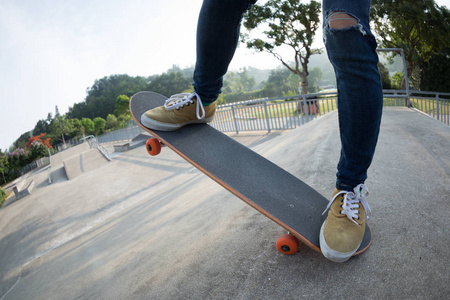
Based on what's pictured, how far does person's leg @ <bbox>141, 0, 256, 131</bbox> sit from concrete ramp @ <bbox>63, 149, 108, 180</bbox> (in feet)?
38.9

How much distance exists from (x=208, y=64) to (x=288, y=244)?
920mm

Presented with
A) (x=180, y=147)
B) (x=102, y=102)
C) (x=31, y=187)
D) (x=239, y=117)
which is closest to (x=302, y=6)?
(x=239, y=117)

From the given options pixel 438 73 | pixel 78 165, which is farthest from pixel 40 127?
pixel 438 73

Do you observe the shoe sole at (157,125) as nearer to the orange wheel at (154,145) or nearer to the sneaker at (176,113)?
the sneaker at (176,113)

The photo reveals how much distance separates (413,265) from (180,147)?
117 centimetres

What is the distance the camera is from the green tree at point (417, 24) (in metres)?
15.5

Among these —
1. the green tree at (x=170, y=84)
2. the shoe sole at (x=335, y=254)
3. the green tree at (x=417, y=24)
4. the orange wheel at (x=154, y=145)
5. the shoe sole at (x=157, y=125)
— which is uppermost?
the green tree at (x=170, y=84)

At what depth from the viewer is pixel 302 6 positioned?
66.7 ft

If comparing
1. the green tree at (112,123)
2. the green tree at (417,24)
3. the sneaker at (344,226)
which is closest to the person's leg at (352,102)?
the sneaker at (344,226)

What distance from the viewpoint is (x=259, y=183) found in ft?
4.25

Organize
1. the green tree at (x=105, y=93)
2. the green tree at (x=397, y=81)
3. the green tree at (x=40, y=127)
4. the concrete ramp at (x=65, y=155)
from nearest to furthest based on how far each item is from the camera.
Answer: the concrete ramp at (x=65, y=155)
the green tree at (x=397, y=81)
the green tree at (x=40, y=127)
the green tree at (x=105, y=93)

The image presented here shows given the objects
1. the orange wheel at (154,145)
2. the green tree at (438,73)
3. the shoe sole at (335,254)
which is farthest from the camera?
the green tree at (438,73)

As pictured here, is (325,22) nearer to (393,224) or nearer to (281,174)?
(281,174)

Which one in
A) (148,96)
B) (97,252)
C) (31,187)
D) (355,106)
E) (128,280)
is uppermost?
(148,96)
